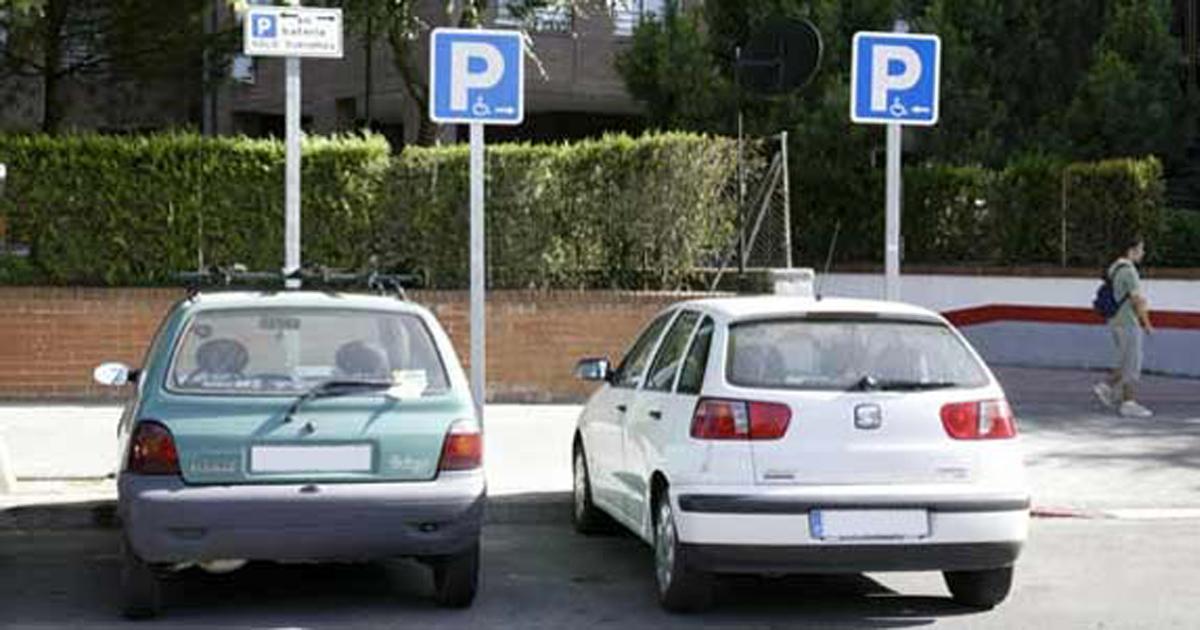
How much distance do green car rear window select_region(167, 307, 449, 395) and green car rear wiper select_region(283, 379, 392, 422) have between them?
34mm

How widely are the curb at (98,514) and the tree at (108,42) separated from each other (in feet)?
47.9

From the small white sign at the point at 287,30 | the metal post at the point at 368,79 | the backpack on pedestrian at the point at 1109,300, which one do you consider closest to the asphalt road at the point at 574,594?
the small white sign at the point at 287,30

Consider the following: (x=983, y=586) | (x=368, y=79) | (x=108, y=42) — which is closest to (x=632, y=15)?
(x=368, y=79)

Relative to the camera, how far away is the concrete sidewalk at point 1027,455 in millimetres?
10695

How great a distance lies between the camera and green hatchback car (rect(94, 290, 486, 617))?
6.95 meters

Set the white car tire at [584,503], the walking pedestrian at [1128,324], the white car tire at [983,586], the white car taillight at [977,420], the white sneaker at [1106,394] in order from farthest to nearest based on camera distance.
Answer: the white sneaker at [1106,394] → the walking pedestrian at [1128,324] → the white car tire at [584,503] → the white car tire at [983,586] → the white car taillight at [977,420]

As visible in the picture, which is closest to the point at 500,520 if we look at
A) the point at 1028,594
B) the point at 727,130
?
the point at 1028,594

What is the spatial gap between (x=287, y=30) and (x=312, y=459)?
4469mm

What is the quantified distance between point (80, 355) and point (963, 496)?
9.44 metres

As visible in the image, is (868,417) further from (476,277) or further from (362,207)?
(362,207)

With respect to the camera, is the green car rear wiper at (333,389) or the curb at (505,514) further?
the curb at (505,514)

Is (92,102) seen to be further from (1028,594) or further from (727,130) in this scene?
(1028,594)

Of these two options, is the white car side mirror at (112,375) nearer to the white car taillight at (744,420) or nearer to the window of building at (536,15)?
the white car taillight at (744,420)

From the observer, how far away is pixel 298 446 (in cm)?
708
